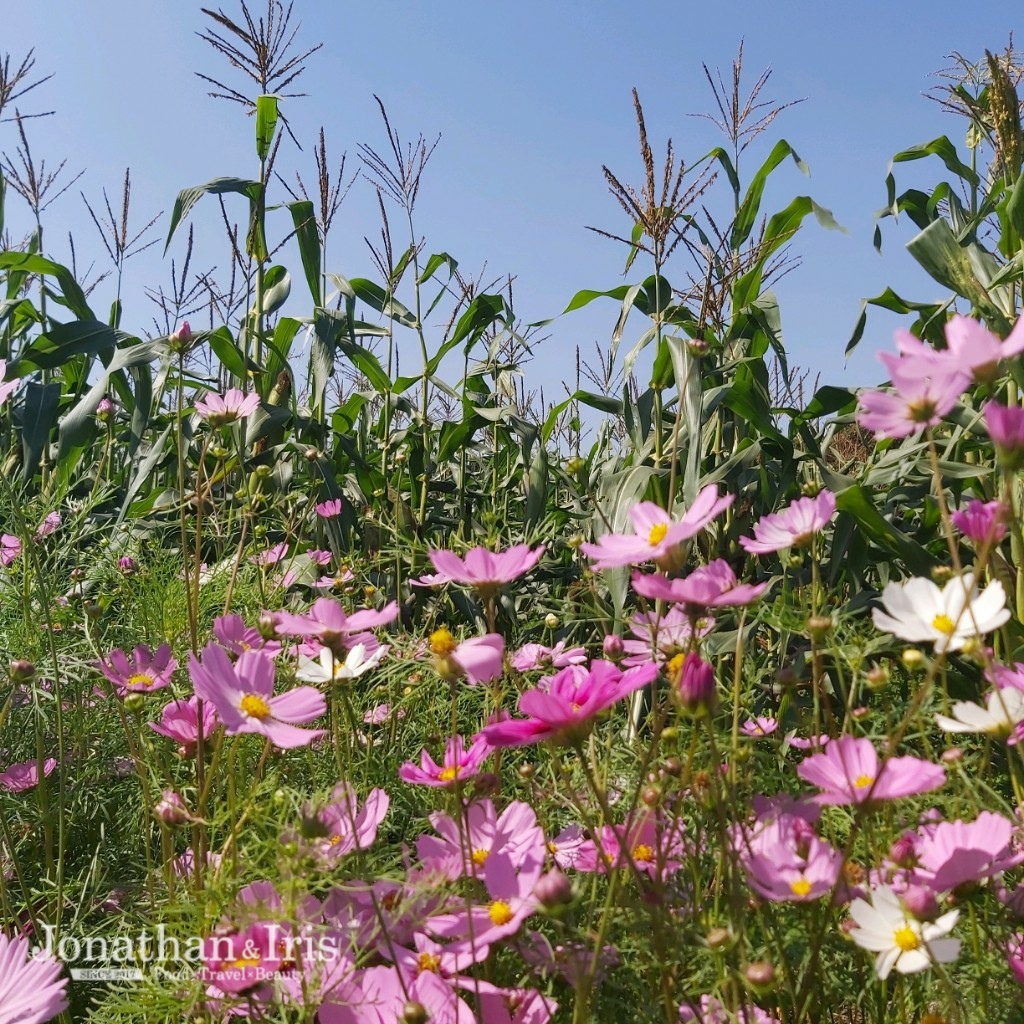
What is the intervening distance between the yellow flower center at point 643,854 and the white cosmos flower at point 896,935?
0.57ft

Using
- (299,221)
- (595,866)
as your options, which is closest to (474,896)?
(595,866)

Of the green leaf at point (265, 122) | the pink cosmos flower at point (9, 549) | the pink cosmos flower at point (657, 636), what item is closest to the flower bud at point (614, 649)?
the pink cosmos flower at point (657, 636)

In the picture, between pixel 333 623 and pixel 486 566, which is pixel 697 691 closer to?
pixel 486 566

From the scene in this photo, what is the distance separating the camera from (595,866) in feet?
2.02

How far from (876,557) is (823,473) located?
0.19 meters

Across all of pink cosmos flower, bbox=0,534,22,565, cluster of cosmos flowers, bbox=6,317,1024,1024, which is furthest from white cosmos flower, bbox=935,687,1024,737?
pink cosmos flower, bbox=0,534,22,565

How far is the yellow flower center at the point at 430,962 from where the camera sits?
1.81 ft

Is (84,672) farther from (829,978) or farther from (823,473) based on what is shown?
(823,473)

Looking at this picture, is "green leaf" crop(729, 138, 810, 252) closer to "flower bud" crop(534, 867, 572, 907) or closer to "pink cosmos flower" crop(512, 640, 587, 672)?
"pink cosmos flower" crop(512, 640, 587, 672)

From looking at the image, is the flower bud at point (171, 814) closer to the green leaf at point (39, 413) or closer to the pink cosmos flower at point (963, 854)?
the pink cosmos flower at point (963, 854)

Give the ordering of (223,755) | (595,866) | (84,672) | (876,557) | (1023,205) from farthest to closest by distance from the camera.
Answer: (876,557) < (1023,205) < (84,672) < (223,755) < (595,866)

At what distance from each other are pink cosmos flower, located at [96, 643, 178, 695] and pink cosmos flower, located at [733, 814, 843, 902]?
1.79ft

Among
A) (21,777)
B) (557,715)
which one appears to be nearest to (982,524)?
(557,715)

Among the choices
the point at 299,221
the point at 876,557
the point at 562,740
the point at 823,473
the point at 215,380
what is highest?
the point at 299,221
